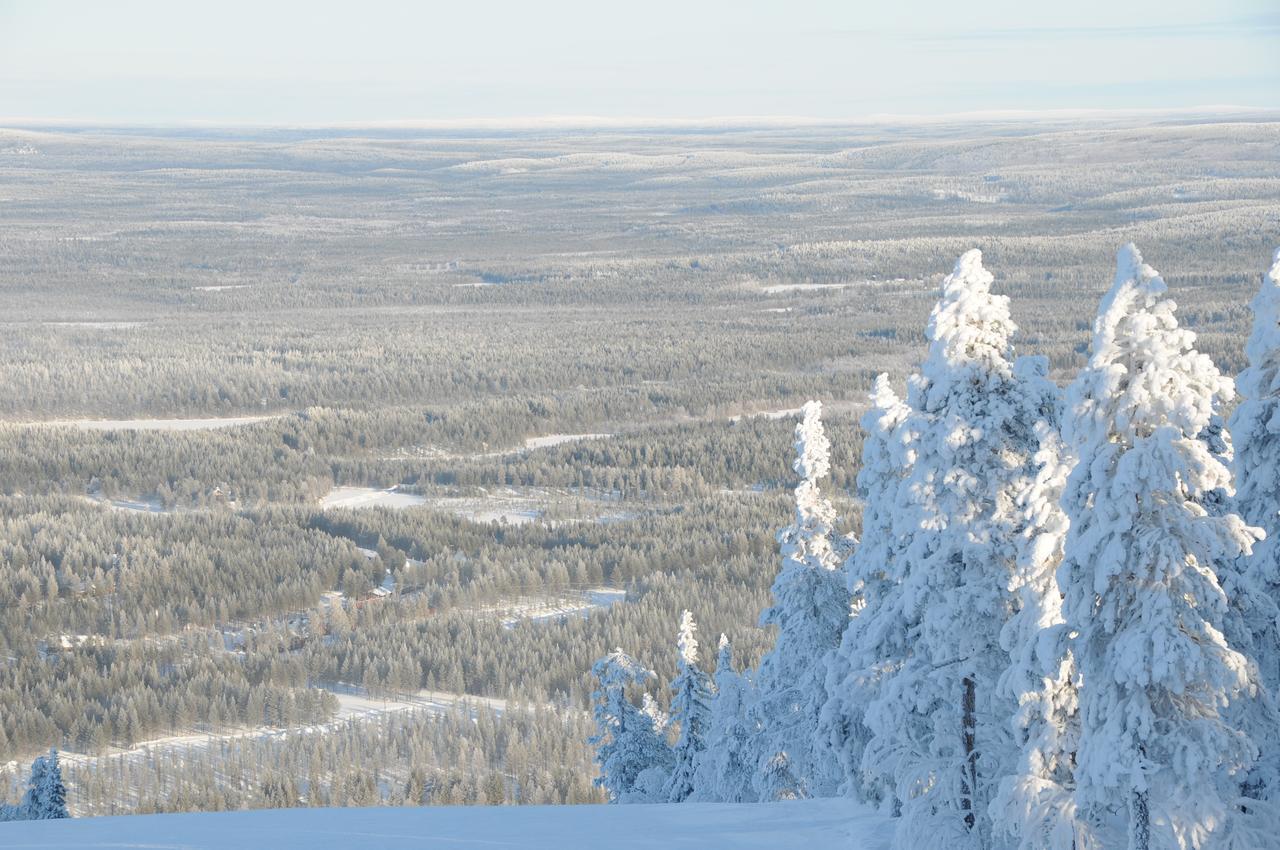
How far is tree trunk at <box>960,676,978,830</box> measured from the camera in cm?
1452

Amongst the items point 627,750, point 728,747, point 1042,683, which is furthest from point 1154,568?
point 627,750

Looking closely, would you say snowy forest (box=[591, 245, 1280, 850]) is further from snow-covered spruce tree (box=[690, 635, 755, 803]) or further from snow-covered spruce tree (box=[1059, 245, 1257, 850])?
snow-covered spruce tree (box=[690, 635, 755, 803])

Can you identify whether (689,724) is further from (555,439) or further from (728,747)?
(555,439)

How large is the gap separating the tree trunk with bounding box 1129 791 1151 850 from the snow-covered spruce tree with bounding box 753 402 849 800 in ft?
22.0

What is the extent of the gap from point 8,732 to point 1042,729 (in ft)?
76.2

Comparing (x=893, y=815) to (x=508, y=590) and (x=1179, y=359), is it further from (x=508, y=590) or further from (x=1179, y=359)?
(x=508, y=590)

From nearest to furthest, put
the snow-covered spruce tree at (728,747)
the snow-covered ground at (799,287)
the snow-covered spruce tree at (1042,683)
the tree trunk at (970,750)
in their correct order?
the snow-covered spruce tree at (1042,683)
the tree trunk at (970,750)
the snow-covered spruce tree at (728,747)
the snow-covered ground at (799,287)

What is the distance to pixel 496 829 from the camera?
1733 cm

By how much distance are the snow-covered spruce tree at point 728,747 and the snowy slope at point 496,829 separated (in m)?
3.51

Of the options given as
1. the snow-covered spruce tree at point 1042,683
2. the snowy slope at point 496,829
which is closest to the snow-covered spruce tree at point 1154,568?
the snow-covered spruce tree at point 1042,683

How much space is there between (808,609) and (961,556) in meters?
6.04

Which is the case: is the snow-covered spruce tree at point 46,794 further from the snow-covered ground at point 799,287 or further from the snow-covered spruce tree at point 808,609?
the snow-covered ground at point 799,287

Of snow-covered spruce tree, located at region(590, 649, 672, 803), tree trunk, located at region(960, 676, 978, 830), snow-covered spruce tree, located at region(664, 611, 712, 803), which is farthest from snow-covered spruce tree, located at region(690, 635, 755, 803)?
tree trunk, located at region(960, 676, 978, 830)

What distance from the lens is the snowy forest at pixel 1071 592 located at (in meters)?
11.5
